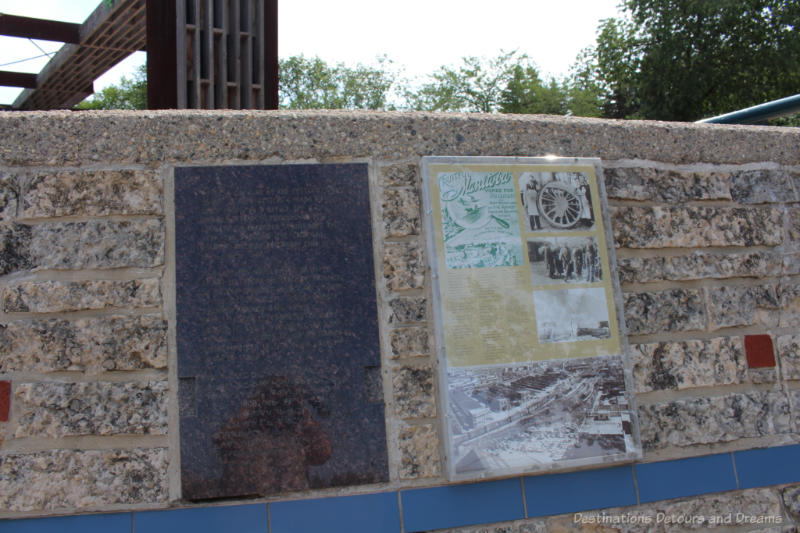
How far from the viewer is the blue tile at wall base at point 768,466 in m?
2.64

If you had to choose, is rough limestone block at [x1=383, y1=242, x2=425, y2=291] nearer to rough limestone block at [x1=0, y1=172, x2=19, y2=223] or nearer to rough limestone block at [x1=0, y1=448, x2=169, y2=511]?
rough limestone block at [x1=0, y1=448, x2=169, y2=511]

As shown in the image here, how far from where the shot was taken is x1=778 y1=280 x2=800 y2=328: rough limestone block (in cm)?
281

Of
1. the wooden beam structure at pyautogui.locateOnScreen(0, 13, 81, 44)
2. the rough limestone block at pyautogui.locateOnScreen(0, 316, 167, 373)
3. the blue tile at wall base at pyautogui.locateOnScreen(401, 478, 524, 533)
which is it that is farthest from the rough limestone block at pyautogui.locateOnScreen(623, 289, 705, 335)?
the wooden beam structure at pyautogui.locateOnScreen(0, 13, 81, 44)

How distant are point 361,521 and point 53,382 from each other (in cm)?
117

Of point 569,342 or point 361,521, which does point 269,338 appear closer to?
point 361,521

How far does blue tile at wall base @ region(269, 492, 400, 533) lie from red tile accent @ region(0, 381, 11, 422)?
96 centimetres

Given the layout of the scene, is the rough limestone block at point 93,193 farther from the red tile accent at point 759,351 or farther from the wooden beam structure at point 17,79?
the wooden beam structure at point 17,79

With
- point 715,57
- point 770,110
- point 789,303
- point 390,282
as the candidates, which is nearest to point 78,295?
point 390,282

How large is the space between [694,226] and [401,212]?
4.29ft

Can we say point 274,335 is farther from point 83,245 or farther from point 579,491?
point 579,491

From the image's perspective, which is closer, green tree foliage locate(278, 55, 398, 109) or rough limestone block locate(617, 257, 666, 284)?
rough limestone block locate(617, 257, 666, 284)

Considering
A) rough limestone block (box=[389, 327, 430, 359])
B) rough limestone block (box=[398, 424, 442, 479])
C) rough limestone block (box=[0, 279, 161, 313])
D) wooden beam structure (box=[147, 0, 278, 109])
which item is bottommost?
rough limestone block (box=[398, 424, 442, 479])

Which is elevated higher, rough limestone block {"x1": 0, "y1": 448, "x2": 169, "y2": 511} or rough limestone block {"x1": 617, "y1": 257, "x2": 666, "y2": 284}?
rough limestone block {"x1": 617, "y1": 257, "x2": 666, "y2": 284}

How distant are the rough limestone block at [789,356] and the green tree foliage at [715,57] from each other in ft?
49.2
